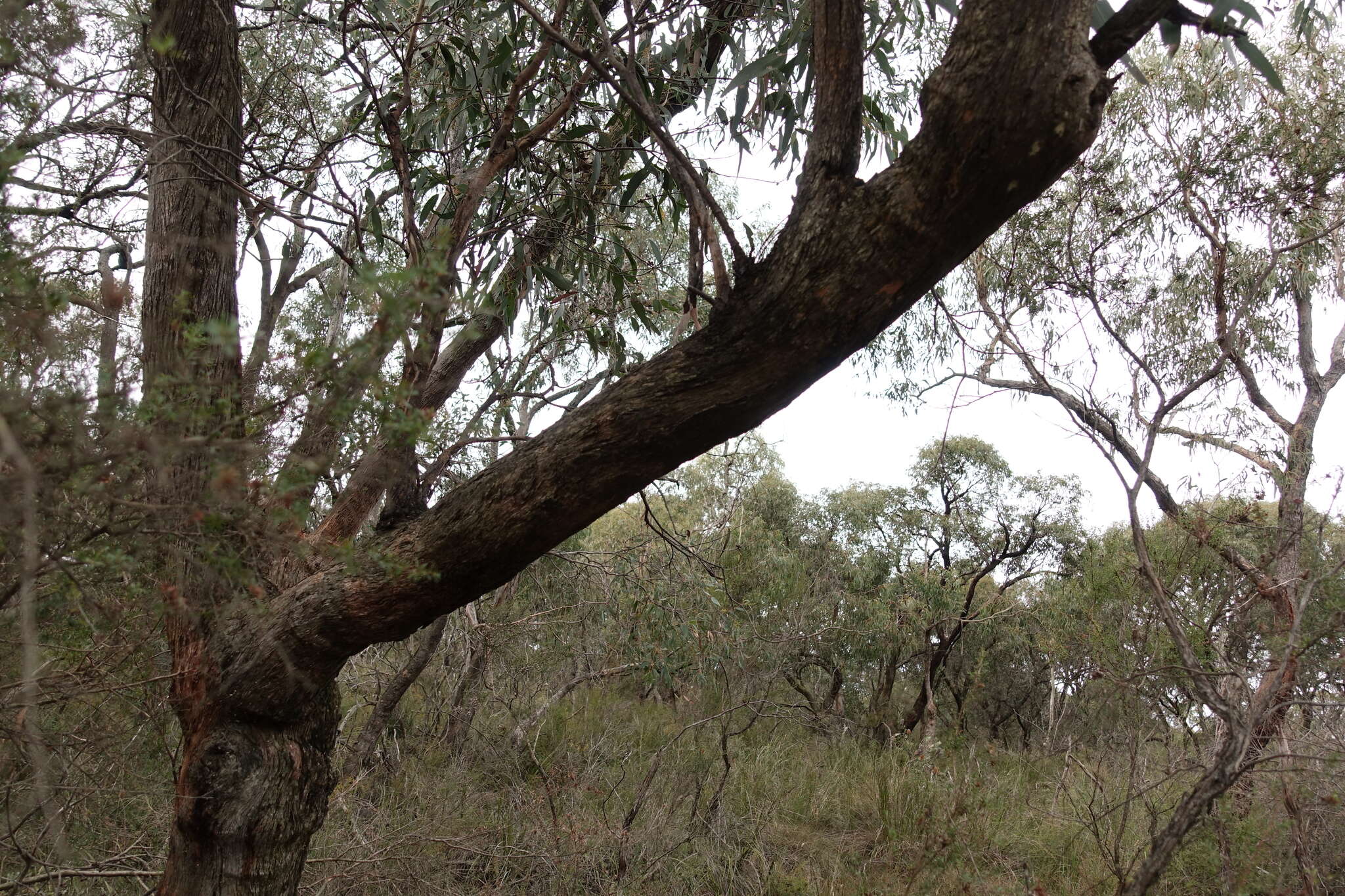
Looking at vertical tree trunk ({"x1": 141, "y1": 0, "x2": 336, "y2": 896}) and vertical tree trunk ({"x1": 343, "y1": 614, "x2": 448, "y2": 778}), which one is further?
vertical tree trunk ({"x1": 343, "y1": 614, "x2": 448, "y2": 778})

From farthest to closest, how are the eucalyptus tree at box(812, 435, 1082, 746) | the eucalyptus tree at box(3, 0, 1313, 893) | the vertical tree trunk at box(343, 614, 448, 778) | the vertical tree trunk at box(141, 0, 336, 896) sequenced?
1. the eucalyptus tree at box(812, 435, 1082, 746)
2. the vertical tree trunk at box(343, 614, 448, 778)
3. the vertical tree trunk at box(141, 0, 336, 896)
4. the eucalyptus tree at box(3, 0, 1313, 893)

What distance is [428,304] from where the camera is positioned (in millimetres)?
1202

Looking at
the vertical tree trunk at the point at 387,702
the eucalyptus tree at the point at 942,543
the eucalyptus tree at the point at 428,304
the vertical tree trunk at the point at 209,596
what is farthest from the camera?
the eucalyptus tree at the point at 942,543

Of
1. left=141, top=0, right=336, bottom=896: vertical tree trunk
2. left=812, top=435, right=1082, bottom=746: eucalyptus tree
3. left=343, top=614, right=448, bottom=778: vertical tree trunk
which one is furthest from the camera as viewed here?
left=812, top=435, right=1082, bottom=746: eucalyptus tree

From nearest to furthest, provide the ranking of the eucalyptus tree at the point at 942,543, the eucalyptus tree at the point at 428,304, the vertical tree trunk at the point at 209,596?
1. the eucalyptus tree at the point at 428,304
2. the vertical tree trunk at the point at 209,596
3. the eucalyptus tree at the point at 942,543

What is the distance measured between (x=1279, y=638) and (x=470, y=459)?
14.2ft

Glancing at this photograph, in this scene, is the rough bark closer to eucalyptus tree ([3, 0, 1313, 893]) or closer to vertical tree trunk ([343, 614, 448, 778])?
eucalyptus tree ([3, 0, 1313, 893])

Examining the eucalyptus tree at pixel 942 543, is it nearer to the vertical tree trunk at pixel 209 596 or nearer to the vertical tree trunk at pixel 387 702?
the vertical tree trunk at pixel 387 702

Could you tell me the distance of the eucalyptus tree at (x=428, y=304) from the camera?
1323 mm

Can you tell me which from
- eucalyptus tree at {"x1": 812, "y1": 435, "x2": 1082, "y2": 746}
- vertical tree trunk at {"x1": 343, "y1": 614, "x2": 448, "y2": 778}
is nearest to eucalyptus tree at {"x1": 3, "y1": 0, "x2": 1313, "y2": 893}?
vertical tree trunk at {"x1": 343, "y1": 614, "x2": 448, "y2": 778}

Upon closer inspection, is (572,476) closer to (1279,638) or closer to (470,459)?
(1279,638)

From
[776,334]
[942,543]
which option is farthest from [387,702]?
[942,543]

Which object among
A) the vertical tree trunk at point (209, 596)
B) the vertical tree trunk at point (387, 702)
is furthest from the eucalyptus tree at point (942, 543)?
the vertical tree trunk at point (209, 596)

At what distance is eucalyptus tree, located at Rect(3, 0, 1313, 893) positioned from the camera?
4.34 ft
